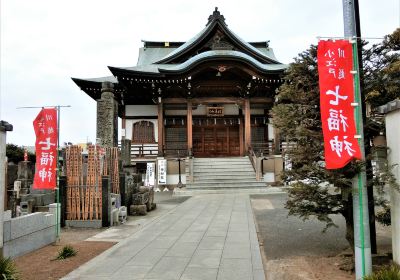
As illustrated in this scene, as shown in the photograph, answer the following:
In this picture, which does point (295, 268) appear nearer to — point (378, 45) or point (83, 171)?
point (378, 45)

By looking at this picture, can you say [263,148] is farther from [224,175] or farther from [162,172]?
[162,172]

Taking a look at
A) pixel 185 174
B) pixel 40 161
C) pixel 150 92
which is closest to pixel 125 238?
pixel 40 161

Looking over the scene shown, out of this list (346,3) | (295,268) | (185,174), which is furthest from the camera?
(185,174)

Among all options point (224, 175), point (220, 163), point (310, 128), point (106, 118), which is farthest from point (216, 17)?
point (310, 128)

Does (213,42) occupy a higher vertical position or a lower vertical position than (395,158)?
higher

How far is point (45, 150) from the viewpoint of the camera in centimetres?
757

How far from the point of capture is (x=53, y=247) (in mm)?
7188

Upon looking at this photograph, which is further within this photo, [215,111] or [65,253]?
[215,111]

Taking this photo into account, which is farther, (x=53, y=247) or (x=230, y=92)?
(x=230, y=92)

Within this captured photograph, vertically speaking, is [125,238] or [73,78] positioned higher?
[73,78]

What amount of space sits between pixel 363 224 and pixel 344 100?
5.24 ft

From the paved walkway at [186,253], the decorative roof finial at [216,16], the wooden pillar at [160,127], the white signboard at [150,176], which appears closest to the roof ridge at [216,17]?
the decorative roof finial at [216,16]

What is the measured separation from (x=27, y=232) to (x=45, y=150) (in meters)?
1.87

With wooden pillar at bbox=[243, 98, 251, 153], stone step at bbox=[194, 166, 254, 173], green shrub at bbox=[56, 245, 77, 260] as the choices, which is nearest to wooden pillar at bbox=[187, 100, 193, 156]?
stone step at bbox=[194, 166, 254, 173]
